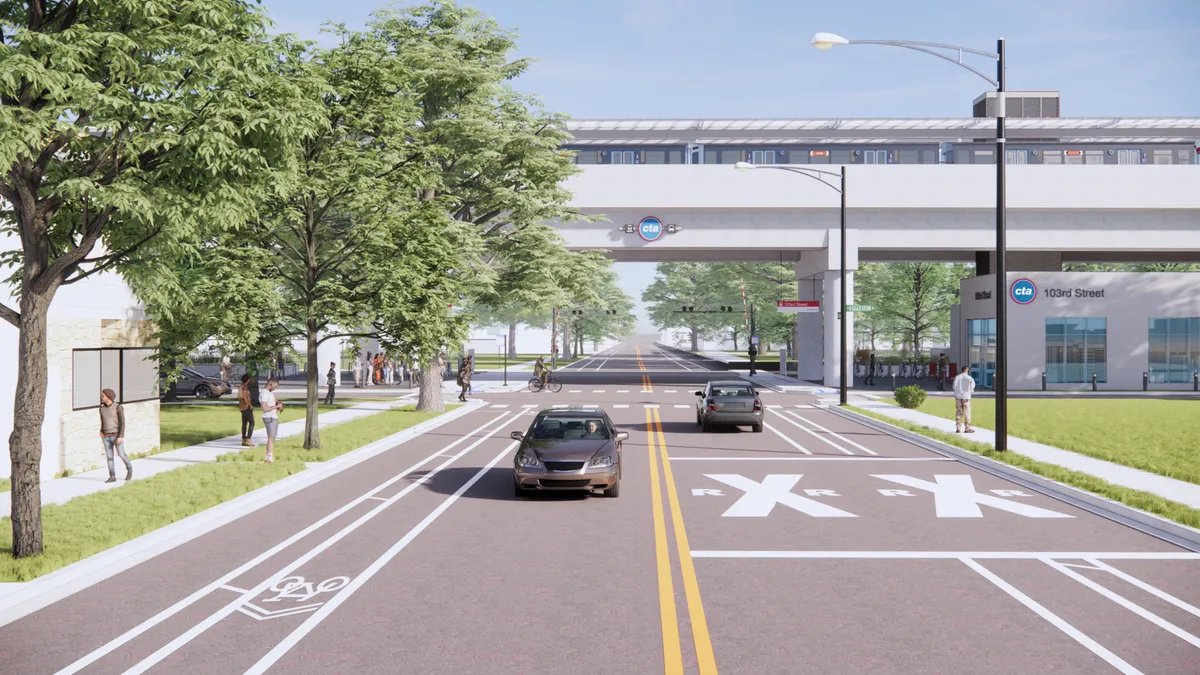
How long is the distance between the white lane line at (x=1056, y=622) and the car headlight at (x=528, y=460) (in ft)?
20.7

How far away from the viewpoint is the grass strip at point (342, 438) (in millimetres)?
19719

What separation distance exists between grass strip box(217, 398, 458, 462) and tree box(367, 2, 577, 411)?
2.65m

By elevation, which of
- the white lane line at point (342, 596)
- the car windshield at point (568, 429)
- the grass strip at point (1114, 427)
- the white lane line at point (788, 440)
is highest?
the car windshield at point (568, 429)

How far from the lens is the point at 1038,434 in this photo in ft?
81.7

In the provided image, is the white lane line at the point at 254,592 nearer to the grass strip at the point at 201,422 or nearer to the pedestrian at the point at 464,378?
the grass strip at the point at 201,422

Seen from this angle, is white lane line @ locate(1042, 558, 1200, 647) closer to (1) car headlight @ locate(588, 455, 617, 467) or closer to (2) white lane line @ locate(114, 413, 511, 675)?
(1) car headlight @ locate(588, 455, 617, 467)

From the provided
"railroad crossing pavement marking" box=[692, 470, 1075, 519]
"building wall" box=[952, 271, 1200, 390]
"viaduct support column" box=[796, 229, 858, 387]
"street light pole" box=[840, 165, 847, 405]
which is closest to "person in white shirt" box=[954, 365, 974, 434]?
"railroad crossing pavement marking" box=[692, 470, 1075, 519]

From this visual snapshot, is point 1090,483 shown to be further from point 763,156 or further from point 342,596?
point 763,156

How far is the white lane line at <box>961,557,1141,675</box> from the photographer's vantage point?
7.09 meters

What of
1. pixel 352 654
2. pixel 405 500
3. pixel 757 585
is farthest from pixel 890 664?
pixel 405 500

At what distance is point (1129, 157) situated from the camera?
167 ft

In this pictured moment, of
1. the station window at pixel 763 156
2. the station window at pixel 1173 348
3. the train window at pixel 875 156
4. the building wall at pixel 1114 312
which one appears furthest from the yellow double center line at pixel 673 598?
the station window at pixel 1173 348

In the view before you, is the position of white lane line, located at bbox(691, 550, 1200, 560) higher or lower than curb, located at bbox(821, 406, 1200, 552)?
lower

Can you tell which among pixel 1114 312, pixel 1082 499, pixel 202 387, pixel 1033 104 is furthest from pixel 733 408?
pixel 1033 104
